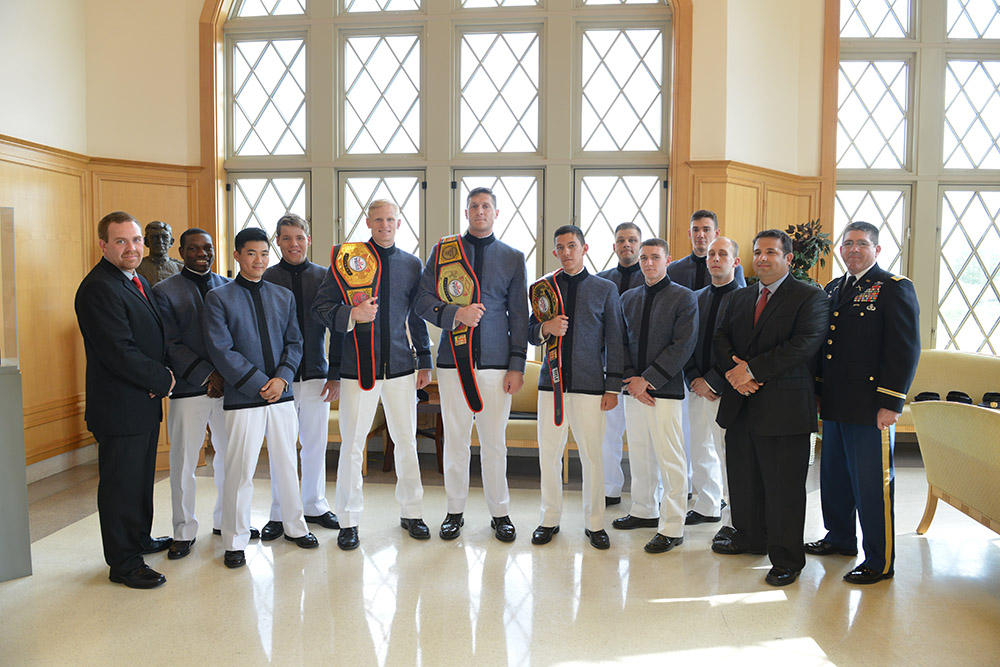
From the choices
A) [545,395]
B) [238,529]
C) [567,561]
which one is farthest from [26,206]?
[567,561]

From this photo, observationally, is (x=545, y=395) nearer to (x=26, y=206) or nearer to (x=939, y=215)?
(x=26, y=206)

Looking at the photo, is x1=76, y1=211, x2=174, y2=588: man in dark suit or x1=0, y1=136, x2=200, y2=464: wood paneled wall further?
x1=0, y1=136, x2=200, y2=464: wood paneled wall

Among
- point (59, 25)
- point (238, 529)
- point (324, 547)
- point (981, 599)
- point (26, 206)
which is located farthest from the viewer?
point (59, 25)

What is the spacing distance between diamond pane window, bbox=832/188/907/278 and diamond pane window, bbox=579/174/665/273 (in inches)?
68.1

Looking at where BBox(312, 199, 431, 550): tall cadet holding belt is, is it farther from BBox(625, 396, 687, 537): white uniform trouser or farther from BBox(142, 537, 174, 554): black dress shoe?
BBox(625, 396, 687, 537): white uniform trouser

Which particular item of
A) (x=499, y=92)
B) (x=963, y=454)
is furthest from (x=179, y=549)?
(x=499, y=92)

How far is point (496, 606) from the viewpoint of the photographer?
2977 mm

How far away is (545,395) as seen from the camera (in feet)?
12.2

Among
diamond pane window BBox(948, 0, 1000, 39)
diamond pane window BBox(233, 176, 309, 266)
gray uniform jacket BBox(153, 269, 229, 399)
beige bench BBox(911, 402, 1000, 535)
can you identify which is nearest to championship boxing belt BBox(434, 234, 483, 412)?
gray uniform jacket BBox(153, 269, 229, 399)

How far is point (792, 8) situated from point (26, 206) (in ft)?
20.4

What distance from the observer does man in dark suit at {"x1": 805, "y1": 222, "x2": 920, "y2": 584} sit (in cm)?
310

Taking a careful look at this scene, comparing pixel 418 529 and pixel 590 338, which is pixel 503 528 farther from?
pixel 590 338

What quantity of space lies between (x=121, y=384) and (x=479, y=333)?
1.66 metres

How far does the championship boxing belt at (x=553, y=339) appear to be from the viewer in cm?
361
